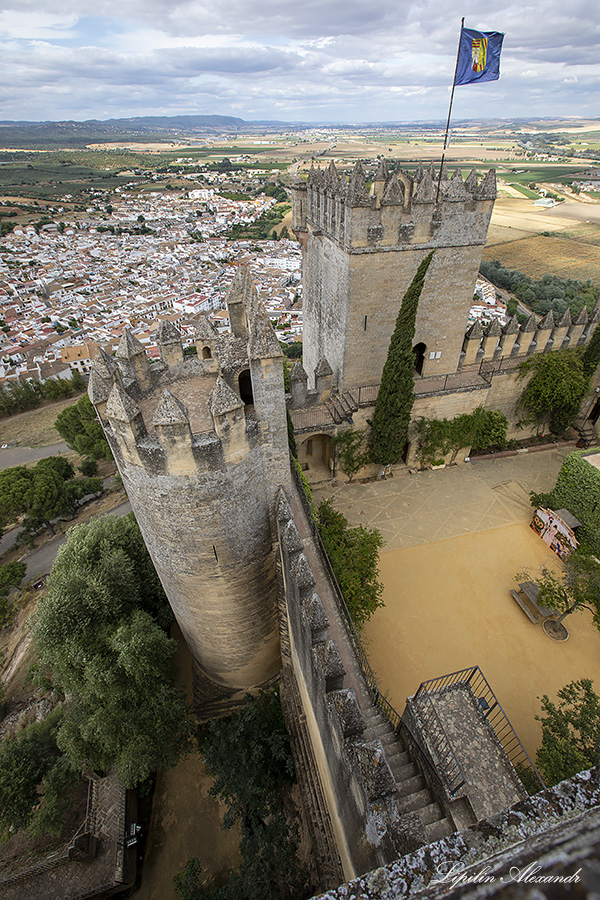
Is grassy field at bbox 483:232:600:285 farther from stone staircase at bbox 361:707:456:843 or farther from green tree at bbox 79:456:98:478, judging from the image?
stone staircase at bbox 361:707:456:843

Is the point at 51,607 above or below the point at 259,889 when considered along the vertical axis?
above

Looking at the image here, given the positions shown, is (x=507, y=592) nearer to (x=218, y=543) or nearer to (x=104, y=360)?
(x=218, y=543)

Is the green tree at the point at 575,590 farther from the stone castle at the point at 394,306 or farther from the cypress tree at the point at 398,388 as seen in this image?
the stone castle at the point at 394,306

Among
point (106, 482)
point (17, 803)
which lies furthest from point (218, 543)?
point (106, 482)

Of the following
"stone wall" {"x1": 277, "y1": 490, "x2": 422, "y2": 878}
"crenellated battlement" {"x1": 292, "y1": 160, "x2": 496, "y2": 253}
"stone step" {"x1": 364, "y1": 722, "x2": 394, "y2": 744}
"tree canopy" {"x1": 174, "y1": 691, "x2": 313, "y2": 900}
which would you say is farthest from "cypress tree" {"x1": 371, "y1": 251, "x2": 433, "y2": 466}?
"stone step" {"x1": 364, "y1": 722, "x2": 394, "y2": 744}

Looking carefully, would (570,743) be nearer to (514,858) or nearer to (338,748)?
(338,748)
